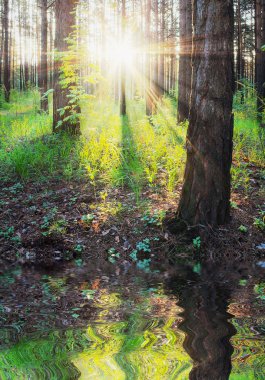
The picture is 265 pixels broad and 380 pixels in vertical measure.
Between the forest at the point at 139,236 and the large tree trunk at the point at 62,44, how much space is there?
0.03 metres

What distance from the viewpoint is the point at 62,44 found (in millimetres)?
10352

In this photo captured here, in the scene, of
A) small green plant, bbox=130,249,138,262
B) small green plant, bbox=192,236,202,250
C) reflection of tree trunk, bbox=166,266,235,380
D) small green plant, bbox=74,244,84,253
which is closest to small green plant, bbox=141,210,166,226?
small green plant, bbox=130,249,138,262

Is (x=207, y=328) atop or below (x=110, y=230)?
atop

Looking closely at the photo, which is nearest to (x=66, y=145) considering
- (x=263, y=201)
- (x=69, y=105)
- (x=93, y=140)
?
(x=93, y=140)

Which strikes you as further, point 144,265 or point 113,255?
point 113,255

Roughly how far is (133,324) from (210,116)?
344cm

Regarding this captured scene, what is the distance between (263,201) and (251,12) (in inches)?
1157

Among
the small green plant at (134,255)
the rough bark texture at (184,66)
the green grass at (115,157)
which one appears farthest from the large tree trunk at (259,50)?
the small green plant at (134,255)

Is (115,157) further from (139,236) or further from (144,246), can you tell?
(144,246)

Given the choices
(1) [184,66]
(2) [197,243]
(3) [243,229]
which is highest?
(1) [184,66]

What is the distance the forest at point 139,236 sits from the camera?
2543 mm

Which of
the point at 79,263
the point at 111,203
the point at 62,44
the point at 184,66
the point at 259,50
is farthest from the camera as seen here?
the point at 259,50

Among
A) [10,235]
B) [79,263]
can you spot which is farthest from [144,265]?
[10,235]

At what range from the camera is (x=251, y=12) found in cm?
3162
